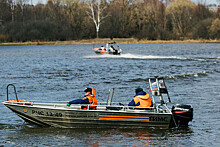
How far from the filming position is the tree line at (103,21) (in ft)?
326

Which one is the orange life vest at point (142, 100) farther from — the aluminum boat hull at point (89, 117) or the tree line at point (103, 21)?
the tree line at point (103, 21)

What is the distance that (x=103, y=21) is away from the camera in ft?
348

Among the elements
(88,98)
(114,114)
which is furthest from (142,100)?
(88,98)

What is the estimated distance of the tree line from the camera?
99.4 metres

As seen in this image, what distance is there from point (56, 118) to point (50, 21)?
96.1 meters

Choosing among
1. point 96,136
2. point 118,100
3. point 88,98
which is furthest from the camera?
point 118,100

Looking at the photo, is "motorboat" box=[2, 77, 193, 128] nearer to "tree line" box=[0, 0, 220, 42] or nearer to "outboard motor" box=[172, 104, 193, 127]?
"outboard motor" box=[172, 104, 193, 127]

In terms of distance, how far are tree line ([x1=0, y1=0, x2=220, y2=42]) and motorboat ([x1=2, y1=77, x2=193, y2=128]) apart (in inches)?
3284

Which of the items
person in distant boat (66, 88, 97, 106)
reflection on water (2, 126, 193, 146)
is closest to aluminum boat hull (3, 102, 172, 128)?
reflection on water (2, 126, 193, 146)

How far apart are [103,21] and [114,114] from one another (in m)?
93.0

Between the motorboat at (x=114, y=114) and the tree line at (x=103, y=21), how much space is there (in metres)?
83.4

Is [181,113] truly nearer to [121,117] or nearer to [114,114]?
[121,117]

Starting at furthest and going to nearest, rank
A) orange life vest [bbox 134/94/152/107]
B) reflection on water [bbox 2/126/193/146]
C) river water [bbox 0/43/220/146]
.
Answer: orange life vest [bbox 134/94/152/107] → river water [bbox 0/43/220/146] → reflection on water [bbox 2/126/193/146]

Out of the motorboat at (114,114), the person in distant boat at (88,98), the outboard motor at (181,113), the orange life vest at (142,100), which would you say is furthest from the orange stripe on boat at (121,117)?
the outboard motor at (181,113)
